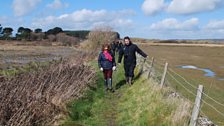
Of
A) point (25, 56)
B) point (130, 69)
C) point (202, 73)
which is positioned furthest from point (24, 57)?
point (130, 69)

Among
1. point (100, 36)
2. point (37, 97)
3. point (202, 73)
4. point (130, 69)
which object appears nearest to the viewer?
point (37, 97)

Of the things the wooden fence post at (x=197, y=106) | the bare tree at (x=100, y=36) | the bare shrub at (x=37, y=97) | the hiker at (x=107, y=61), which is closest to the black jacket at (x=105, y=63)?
the hiker at (x=107, y=61)

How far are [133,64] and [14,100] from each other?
8.36 metres

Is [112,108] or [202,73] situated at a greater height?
[112,108]

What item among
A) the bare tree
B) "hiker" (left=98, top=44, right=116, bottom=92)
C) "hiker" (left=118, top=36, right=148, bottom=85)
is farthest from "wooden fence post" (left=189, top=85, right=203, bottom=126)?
the bare tree

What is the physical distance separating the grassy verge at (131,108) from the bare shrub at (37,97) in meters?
0.41

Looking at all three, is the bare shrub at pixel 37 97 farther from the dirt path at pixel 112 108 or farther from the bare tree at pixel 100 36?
the bare tree at pixel 100 36

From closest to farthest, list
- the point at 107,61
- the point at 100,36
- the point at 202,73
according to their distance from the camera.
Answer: the point at 107,61 < the point at 202,73 < the point at 100,36

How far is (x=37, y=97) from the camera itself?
9.80 metres

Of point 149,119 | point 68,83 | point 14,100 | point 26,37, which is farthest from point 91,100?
point 26,37

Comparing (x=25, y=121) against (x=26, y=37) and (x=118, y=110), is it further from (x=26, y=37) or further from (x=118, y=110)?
(x=26, y=37)

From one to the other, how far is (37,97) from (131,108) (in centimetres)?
346

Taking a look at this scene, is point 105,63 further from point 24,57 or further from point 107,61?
point 24,57

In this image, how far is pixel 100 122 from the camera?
10.9 meters
